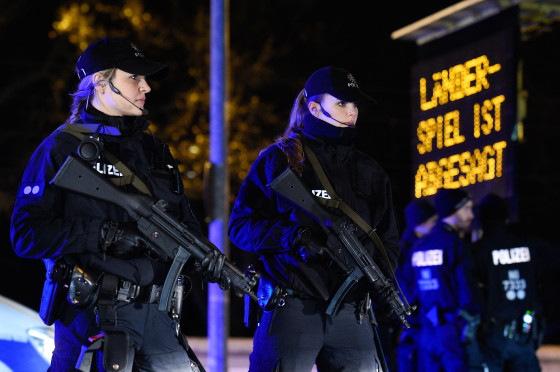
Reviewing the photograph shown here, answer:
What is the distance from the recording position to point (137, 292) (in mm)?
4406

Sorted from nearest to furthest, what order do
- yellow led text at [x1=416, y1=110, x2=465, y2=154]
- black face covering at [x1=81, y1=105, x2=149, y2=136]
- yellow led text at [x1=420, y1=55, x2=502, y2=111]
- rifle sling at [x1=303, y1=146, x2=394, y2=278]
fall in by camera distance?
black face covering at [x1=81, y1=105, x2=149, y2=136] → rifle sling at [x1=303, y1=146, x2=394, y2=278] → yellow led text at [x1=420, y1=55, x2=502, y2=111] → yellow led text at [x1=416, y1=110, x2=465, y2=154]

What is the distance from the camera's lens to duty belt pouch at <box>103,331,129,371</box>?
4.24 m

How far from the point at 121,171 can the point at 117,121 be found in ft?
0.93

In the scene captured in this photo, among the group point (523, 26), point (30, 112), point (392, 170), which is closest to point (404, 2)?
point (392, 170)

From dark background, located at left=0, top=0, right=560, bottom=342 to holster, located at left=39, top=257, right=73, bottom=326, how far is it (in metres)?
15.3

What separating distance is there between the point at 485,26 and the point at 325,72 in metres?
6.17

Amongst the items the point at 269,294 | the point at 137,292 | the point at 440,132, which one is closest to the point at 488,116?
the point at 440,132

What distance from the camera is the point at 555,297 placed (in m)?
26.1

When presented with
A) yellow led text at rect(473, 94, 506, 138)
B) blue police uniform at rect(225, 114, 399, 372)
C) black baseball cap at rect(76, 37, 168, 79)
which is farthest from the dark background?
black baseball cap at rect(76, 37, 168, 79)

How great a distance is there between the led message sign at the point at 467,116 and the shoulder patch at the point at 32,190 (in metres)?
6.83

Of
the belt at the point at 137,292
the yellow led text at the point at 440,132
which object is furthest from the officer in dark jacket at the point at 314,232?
the yellow led text at the point at 440,132

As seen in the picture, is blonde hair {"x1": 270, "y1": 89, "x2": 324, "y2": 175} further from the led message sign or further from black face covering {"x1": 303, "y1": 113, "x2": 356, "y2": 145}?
the led message sign

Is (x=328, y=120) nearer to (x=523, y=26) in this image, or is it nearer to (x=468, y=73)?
(x=468, y=73)

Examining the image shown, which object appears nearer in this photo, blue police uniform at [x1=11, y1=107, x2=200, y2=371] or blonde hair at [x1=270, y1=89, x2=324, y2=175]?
blue police uniform at [x1=11, y1=107, x2=200, y2=371]
